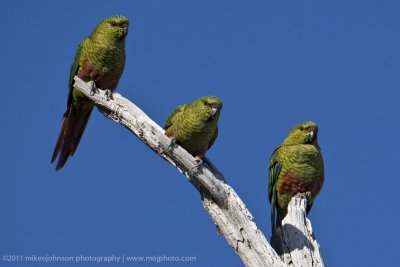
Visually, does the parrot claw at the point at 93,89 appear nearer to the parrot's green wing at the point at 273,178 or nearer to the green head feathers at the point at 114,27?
the green head feathers at the point at 114,27

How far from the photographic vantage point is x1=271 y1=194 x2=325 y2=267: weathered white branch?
7.56m

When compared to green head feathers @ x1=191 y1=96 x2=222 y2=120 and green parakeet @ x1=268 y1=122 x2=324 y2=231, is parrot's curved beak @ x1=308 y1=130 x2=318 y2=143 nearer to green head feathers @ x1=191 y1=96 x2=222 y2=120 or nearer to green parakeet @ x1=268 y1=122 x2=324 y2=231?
green parakeet @ x1=268 y1=122 x2=324 y2=231

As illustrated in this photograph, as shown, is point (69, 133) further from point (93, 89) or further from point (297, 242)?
point (297, 242)

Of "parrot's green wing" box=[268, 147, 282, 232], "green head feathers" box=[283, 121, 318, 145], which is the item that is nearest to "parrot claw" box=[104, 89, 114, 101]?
"parrot's green wing" box=[268, 147, 282, 232]

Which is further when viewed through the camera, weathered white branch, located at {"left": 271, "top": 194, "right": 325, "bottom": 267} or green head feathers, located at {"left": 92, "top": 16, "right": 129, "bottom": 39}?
green head feathers, located at {"left": 92, "top": 16, "right": 129, "bottom": 39}

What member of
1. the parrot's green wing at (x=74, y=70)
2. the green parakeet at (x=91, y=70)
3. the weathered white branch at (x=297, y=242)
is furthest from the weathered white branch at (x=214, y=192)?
the parrot's green wing at (x=74, y=70)

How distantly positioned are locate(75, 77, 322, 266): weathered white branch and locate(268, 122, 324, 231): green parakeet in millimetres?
1749

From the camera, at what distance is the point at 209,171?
7559 mm

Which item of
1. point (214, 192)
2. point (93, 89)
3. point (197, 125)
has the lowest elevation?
point (214, 192)

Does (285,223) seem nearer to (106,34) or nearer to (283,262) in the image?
(283,262)

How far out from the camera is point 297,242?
25.3ft

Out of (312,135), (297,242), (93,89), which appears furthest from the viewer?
(312,135)

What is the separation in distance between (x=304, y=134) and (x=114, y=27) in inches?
135

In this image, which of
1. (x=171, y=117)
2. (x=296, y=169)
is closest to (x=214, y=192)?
(x=171, y=117)
